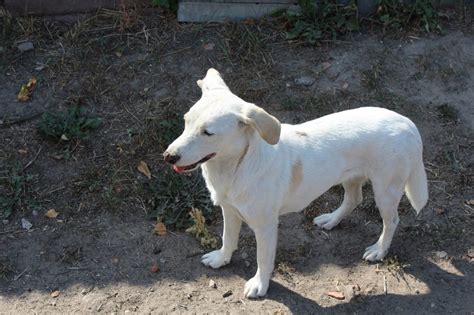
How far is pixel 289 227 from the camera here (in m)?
4.82

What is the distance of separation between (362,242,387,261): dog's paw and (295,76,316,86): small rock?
1.90m

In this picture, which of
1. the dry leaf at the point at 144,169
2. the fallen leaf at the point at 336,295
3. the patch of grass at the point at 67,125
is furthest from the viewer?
the patch of grass at the point at 67,125

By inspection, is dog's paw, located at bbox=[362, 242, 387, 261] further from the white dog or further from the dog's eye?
the dog's eye

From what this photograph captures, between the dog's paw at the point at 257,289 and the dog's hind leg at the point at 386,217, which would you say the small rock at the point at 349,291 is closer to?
the dog's hind leg at the point at 386,217

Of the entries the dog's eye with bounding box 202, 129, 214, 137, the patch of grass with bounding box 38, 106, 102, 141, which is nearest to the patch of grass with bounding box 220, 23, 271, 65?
the patch of grass with bounding box 38, 106, 102, 141

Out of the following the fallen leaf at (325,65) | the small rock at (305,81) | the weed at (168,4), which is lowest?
the small rock at (305,81)

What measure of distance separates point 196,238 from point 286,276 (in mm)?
736

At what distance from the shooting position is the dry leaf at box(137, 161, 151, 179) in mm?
5119

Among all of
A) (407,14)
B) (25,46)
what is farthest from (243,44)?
(25,46)

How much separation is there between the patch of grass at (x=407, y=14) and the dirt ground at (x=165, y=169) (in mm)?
146

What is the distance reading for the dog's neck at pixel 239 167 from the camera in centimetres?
368

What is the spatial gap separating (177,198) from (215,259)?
638 mm

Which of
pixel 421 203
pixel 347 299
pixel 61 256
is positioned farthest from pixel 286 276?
pixel 61 256

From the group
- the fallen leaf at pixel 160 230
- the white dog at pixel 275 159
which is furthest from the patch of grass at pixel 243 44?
the white dog at pixel 275 159
